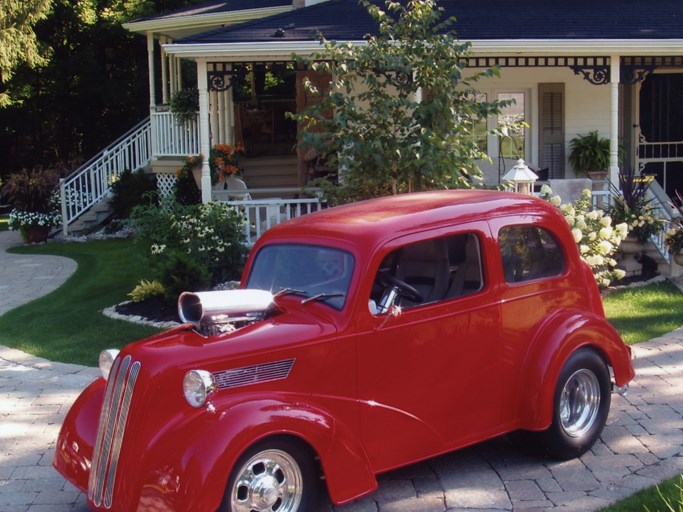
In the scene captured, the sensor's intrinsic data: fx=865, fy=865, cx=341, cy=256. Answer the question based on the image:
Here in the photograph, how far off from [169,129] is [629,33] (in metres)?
9.43

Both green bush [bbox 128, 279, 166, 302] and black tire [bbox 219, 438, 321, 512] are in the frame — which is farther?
green bush [bbox 128, 279, 166, 302]

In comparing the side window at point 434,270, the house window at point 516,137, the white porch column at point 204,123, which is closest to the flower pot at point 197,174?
the white porch column at point 204,123

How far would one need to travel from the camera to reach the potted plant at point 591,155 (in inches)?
607

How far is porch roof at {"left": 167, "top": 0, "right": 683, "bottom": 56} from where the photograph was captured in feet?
41.8

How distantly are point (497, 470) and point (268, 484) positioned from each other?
1859mm

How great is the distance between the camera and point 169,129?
1820 centimetres

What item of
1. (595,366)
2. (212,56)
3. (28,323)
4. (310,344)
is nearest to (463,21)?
(212,56)

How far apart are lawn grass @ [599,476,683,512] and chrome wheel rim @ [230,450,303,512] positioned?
182 centimetres

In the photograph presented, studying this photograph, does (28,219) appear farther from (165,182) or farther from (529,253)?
(529,253)

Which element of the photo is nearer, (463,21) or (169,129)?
(463,21)

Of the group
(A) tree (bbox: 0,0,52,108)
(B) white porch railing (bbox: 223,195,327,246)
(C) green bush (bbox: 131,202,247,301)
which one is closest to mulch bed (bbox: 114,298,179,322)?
(C) green bush (bbox: 131,202,247,301)

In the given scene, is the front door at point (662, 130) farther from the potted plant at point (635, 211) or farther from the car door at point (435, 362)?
the car door at point (435, 362)

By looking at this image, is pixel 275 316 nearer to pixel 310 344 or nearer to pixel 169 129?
pixel 310 344

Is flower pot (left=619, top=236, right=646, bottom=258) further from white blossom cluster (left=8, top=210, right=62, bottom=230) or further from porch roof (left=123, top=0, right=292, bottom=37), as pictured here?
white blossom cluster (left=8, top=210, right=62, bottom=230)
